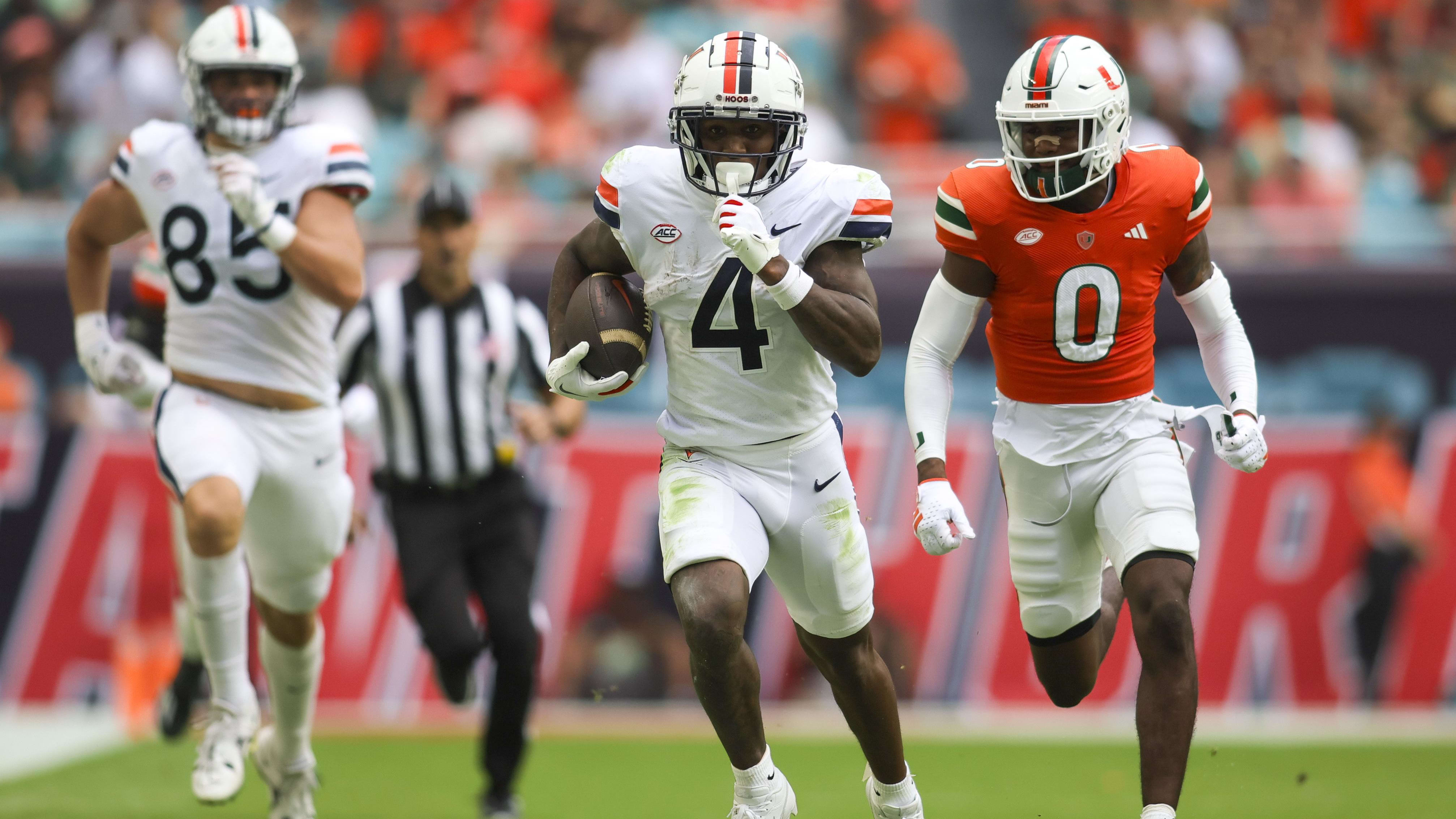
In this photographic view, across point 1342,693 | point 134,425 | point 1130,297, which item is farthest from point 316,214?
point 1342,693

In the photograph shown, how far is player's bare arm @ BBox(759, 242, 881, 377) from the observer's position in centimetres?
422

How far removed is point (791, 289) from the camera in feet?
13.7

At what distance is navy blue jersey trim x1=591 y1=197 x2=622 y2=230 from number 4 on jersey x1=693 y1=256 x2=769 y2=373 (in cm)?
30

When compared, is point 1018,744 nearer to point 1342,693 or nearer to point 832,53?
point 1342,693

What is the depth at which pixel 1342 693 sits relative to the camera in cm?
884

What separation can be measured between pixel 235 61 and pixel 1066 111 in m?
2.51

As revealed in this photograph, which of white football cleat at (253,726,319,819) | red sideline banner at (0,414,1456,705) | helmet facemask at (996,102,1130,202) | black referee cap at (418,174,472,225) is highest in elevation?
helmet facemask at (996,102,1130,202)

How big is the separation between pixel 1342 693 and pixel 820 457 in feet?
17.5

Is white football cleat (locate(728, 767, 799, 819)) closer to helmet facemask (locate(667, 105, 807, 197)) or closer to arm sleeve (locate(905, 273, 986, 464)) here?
arm sleeve (locate(905, 273, 986, 464))

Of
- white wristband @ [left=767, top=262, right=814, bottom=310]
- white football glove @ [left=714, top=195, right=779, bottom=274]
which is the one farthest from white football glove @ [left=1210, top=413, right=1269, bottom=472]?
white football glove @ [left=714, top=195, right=779, bottom=274]

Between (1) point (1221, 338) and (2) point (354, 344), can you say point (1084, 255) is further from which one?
(2) point (354, 344)

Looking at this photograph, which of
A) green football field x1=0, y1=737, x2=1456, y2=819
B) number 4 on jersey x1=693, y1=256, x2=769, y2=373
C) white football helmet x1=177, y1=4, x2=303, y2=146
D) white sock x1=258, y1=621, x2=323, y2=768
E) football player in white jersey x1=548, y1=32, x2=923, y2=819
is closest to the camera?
football player in white jersey x1=548, y1=32, x2=923, y2=819

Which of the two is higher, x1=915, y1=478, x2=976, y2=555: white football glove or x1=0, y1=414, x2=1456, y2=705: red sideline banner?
x1=915, y1=478, x2=976, y2=555: white football glove

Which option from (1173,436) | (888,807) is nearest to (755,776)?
(888,807)
